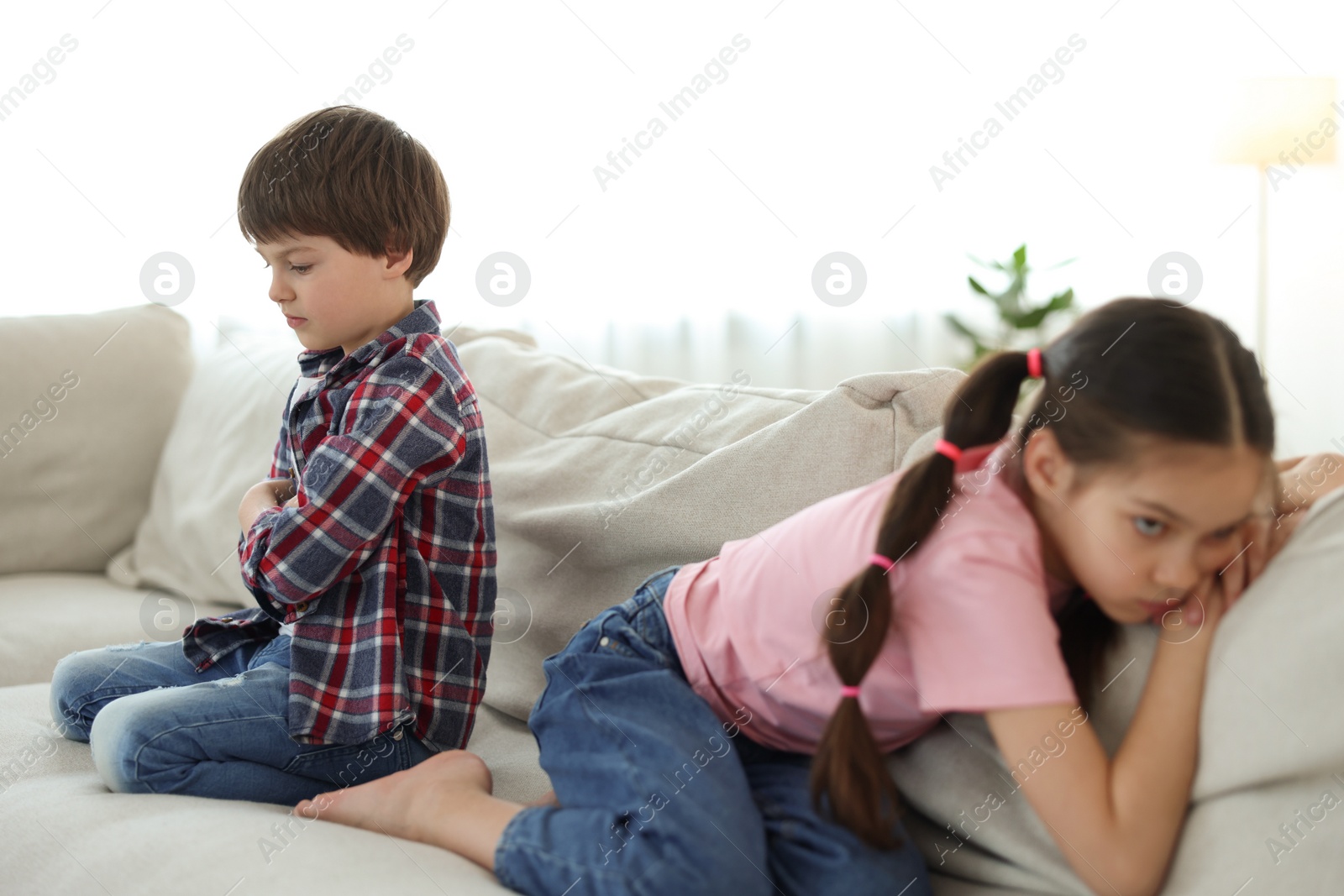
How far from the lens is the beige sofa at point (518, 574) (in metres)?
0.71

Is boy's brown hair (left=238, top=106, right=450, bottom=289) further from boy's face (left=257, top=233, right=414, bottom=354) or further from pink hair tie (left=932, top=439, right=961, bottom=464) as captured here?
pink hair tie (left=932, top=439, right=961, bottom=464)

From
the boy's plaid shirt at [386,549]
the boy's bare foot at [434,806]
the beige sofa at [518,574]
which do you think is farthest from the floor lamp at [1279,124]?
the boy's bare foot at [434,806]

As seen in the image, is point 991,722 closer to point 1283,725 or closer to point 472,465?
point 1283,725

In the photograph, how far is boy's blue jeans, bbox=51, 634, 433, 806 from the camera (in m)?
1.00

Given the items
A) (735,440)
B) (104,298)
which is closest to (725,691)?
(735,440)

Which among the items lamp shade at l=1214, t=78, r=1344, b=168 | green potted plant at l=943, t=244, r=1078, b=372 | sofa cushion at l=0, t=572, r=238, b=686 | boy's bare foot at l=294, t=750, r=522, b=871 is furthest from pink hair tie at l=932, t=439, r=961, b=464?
lamp shade at l=1214, t=78, r=1344, b=168

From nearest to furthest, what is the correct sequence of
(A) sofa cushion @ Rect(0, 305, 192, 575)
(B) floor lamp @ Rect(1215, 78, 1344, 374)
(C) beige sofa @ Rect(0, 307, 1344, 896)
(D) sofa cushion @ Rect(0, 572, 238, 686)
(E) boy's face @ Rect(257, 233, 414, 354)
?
(C) beige sofa @ Rect(0, 307, 1344, 896) → (E) boy's face @ Rect(257, 233, 414, 354) → (D) sofa cushion @ Rect(0, 572, 238, 686) → (A) sofa cushion @ Rect(0, 305, 192, 575) → (B) floor lamp @ Rect(1215, 78, 1344, 374)

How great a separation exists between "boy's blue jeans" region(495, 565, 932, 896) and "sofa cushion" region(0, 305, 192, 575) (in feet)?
4.05

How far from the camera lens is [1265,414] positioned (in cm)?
74

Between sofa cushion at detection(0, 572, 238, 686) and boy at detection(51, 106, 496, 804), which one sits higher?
boy at detection(51, 106, 496, 804)

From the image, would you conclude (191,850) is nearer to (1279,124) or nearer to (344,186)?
(344,186)

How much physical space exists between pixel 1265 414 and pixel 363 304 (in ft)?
2.84

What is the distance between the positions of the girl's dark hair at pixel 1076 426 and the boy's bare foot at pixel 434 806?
0.97 ft

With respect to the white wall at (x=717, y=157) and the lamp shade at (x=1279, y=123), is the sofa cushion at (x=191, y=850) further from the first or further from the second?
the lamp shade at (x=1279, y=123)
